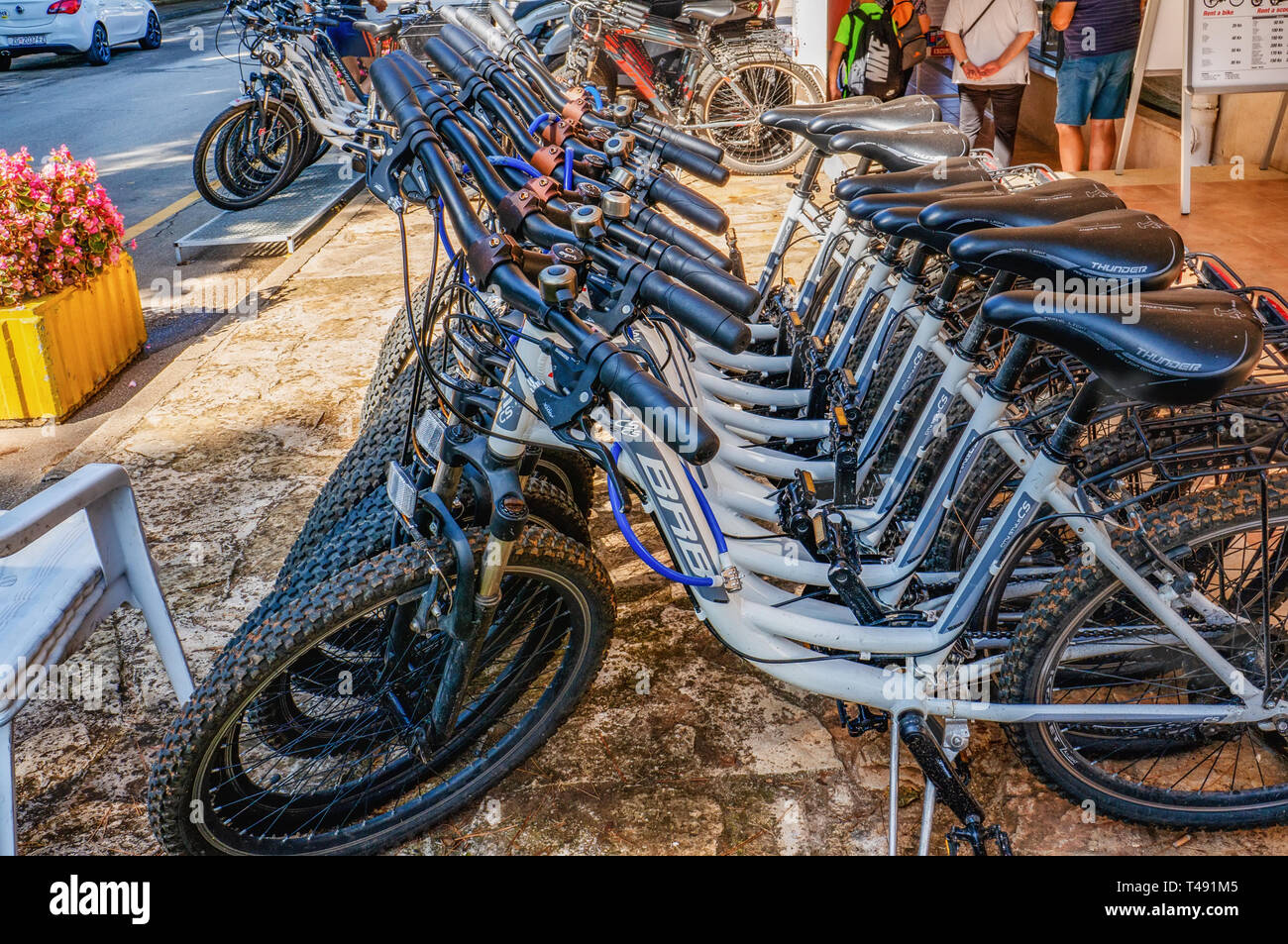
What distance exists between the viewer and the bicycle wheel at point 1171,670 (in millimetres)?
2170

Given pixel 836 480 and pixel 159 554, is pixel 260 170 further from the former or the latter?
pixel 836 480

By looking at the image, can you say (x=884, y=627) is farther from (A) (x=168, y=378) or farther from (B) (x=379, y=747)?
(A) (x=168, y=378)

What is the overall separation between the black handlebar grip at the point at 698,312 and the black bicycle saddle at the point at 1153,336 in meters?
0.74

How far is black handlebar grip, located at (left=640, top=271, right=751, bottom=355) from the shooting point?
5.16ft

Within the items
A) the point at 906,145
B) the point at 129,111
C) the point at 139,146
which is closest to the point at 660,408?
the point at 906,145

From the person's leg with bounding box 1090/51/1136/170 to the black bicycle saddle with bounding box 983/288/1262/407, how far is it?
16.0ft

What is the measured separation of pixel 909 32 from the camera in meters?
7.04

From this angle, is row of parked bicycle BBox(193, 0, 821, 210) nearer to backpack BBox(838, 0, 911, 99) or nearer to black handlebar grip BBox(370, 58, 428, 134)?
backpack BBox(838, 0, 911, 99)

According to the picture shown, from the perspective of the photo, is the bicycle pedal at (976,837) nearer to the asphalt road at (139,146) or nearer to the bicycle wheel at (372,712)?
the bicycle wheel at (372,712)

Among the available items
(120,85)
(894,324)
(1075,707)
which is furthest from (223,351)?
(120,85)

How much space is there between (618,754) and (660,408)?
1.50 meters

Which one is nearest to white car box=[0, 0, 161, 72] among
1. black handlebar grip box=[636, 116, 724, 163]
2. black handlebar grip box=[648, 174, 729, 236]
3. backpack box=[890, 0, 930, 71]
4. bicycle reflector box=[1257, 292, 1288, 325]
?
backpack box=[890, 0, 930, 71]

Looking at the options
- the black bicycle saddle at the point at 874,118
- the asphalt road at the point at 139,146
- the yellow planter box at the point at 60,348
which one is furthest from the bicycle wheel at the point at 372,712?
the yellow planter box at the point at 60,348
